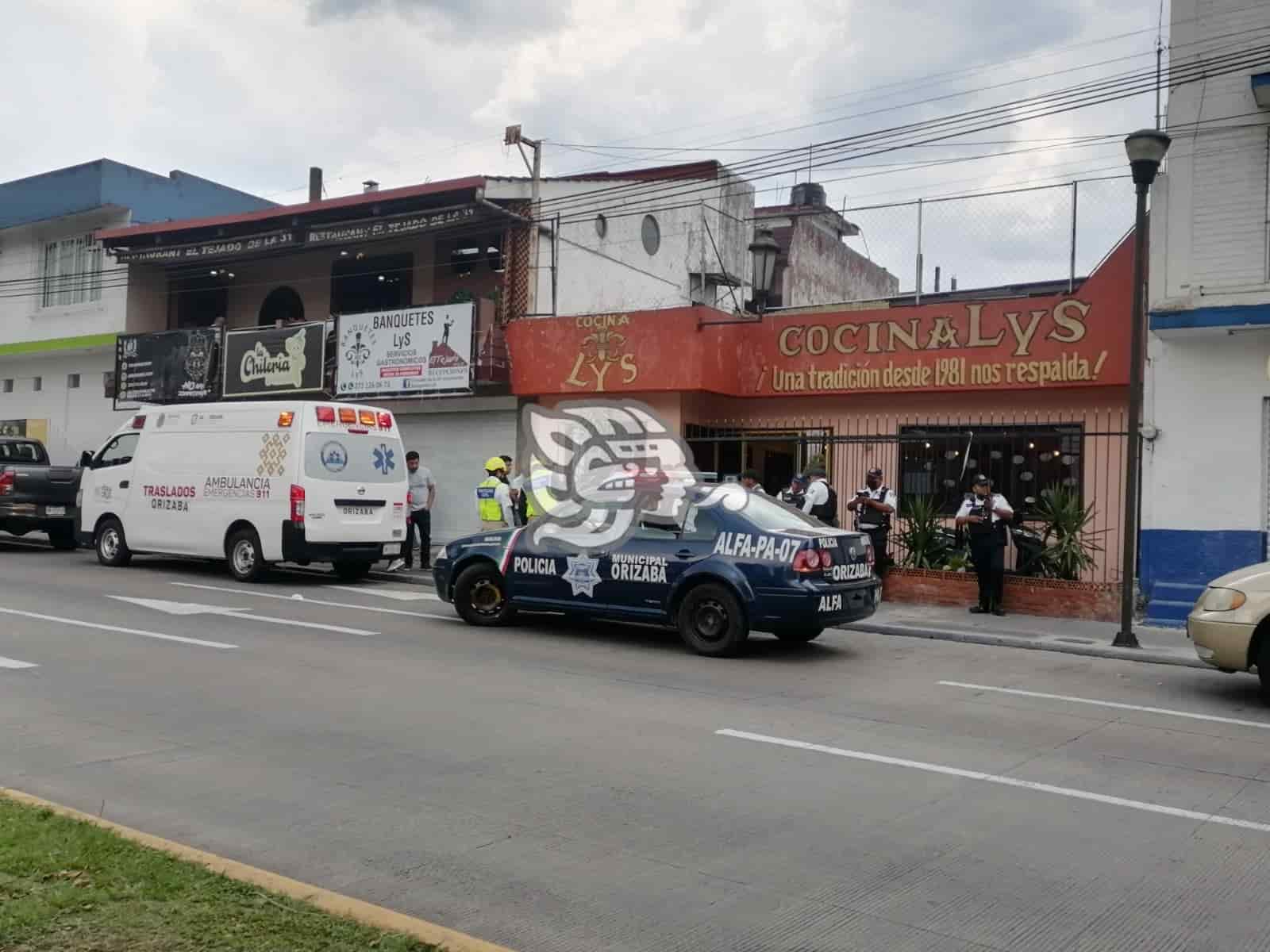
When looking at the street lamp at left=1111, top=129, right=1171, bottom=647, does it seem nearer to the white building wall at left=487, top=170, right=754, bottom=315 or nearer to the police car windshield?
the police car windshield

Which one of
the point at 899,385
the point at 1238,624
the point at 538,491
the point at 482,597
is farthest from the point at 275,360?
the point at 1238,624

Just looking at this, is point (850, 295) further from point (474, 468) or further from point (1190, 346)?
point (1190, 346)

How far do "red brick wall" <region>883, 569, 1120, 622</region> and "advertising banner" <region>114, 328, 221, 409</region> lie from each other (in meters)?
16.0

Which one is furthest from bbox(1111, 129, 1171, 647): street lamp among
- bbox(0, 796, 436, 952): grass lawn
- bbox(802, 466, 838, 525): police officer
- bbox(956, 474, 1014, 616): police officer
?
bbox(0, 796, 436, 952): grass lawn

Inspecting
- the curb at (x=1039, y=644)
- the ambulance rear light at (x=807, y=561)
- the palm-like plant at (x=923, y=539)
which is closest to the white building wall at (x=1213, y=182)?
the palm-like plant at (x=923, y=539)

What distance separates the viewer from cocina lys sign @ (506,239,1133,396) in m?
15.6

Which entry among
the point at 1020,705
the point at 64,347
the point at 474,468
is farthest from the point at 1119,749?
the point at 64,347

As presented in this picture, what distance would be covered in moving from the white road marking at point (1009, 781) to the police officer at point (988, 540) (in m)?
7.32

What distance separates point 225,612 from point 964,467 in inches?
388

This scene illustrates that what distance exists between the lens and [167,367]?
25.4 m

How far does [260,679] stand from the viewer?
8758 millimetres

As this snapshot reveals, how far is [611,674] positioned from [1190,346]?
854cm

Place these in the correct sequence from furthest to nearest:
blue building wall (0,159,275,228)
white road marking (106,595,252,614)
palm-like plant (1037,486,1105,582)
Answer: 1. blue building wall (0,159,275,228)
2. palm-like plant (1037,486,1105,582)
3. white road marking (106,595,252,614)

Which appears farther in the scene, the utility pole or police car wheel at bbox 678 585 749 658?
the utility pole
